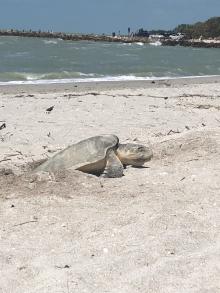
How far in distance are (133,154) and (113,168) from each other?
49 centimetres

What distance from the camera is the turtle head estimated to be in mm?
6371

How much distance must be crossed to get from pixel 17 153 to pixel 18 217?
2193 mm

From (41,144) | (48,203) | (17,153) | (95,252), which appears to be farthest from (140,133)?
(95,252)

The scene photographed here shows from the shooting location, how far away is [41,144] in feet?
24.1

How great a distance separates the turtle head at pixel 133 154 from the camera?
6.37 metres

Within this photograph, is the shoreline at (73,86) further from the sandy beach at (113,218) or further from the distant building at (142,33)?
the distant building at (142,33)

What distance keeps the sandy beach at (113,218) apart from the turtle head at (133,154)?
0.10 m

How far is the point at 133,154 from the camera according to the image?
6.36 m

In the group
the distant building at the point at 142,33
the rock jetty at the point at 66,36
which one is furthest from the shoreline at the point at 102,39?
the distant building at the point at 142,33

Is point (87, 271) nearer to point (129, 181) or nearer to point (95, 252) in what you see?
point (95, 252)

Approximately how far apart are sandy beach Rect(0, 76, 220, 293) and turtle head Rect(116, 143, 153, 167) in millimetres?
103

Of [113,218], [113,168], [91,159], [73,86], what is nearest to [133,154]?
[113,168]

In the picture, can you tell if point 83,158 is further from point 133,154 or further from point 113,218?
point 113,218

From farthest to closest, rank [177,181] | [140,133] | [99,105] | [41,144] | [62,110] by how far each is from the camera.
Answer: [99,105] → [62,110] → [140,133] → [41,144] → [177,181]
